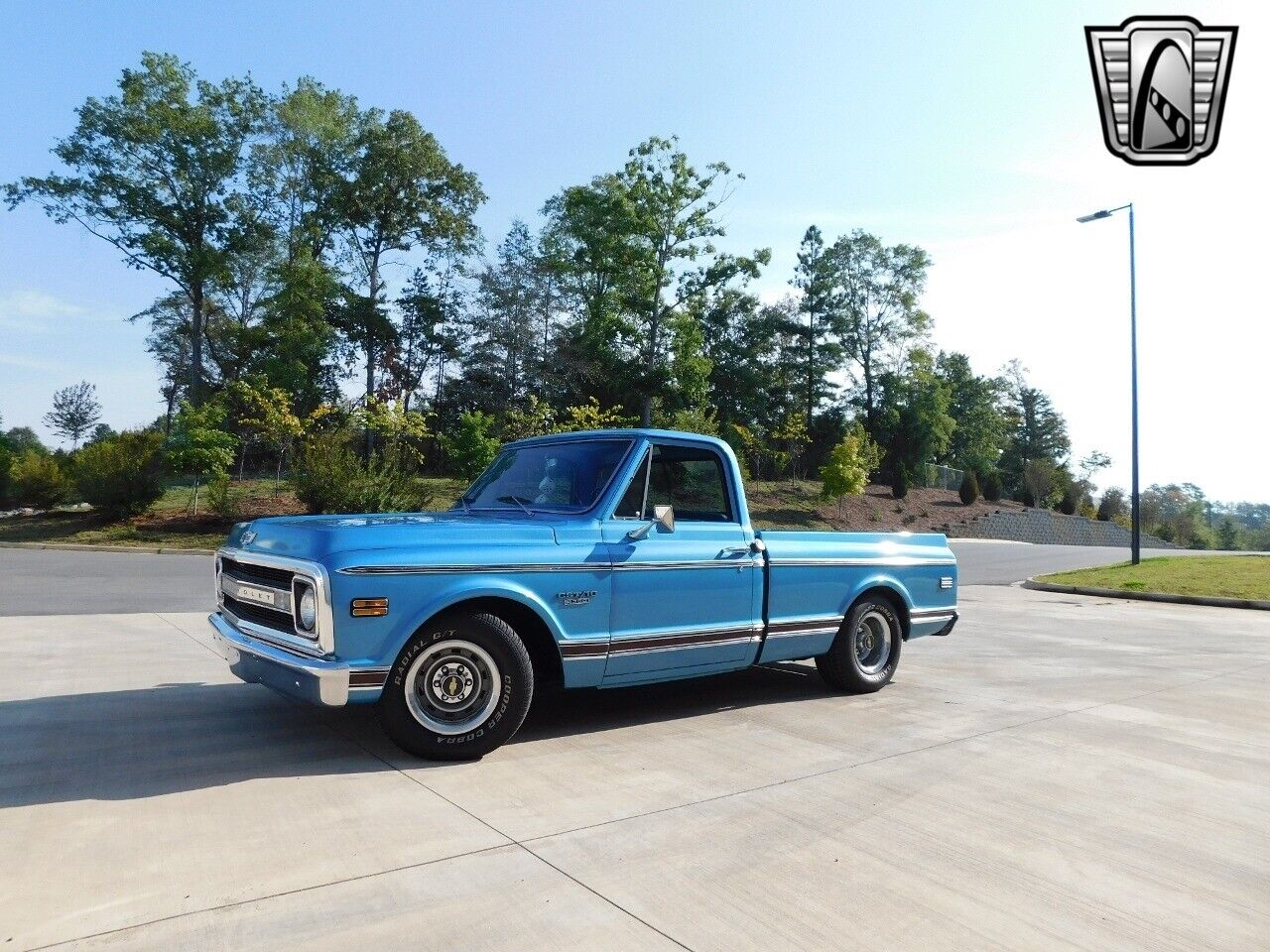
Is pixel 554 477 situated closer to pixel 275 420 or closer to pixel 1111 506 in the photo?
pixel 275 420

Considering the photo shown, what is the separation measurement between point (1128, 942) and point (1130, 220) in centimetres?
2553

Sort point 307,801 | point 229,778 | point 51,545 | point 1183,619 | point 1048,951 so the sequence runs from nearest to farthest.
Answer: point 1048,951
point 307,801
point 229,778
point 1183,619
point 51,545

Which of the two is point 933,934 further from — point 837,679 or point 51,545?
point 51,545

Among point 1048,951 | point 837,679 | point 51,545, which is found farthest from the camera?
point 51,545

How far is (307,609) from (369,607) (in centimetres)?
34

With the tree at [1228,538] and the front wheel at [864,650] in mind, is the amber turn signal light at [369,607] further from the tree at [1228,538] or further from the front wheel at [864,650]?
the tree at [1228,538]

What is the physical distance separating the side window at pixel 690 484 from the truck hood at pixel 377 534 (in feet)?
3.17

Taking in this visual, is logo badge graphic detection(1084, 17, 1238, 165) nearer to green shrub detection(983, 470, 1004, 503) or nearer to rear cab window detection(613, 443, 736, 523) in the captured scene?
rear cab window detection(613, 443, 736, 523)

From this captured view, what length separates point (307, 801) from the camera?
416 centimetres

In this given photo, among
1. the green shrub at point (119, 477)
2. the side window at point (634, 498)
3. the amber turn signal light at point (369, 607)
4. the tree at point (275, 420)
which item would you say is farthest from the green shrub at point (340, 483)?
the amber turn signal light at point (369, 607)

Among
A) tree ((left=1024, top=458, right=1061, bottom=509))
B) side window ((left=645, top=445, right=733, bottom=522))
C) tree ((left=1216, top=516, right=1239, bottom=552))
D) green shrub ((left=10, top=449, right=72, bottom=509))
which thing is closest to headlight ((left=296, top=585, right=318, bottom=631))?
side window ((left=645, top=445, right=733, bottom=522))

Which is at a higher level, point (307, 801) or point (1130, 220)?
point (1130, 220)

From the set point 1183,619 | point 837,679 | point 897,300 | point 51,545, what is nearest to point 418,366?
point 51,545

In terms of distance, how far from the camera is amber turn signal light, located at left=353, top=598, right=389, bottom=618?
4438 millimetres
